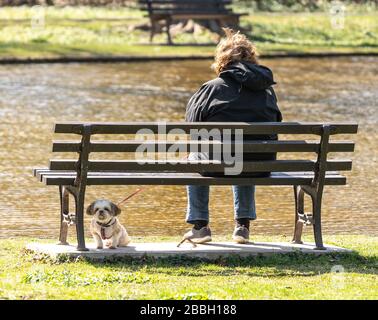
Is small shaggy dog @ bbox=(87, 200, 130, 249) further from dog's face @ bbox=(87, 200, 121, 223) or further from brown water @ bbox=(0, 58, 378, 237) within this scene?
brown water @ bbox=(0, 58, 378, 237)

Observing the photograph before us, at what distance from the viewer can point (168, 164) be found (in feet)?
29.6

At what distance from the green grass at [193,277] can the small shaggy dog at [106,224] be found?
0.75 ft

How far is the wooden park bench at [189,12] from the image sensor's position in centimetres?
3177

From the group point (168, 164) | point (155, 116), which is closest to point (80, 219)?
point (168, 164)

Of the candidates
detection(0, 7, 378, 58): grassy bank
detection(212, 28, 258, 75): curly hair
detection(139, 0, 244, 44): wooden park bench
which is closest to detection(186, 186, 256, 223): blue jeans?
detection(212, 28, 258, 75): curly hair

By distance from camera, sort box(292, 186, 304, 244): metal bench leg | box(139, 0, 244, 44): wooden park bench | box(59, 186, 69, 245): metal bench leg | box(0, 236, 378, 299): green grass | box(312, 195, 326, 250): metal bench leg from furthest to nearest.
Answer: box(139, 0, 244, 44): wooden park bench, box(292, 186, 304, 244): metal bench leg, box(312, 195, 326, 250): metal bench leg, box(59, 186, 69, 245): metal bench leg, box(0, 236, 378, 299): green grass

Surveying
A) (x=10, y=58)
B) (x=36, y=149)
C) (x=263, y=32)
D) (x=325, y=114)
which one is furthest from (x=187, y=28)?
(x=36, y=149)

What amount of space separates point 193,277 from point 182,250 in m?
0.59

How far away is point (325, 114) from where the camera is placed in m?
20.1

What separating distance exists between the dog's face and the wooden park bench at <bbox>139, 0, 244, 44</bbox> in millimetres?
22703

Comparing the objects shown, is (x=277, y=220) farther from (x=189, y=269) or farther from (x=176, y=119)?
(x=176, y=119)

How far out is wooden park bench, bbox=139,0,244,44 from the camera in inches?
1251

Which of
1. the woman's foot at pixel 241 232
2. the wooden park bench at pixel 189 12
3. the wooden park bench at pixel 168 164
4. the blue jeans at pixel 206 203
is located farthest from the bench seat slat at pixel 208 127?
the wooden park bench at pixel 189 12
